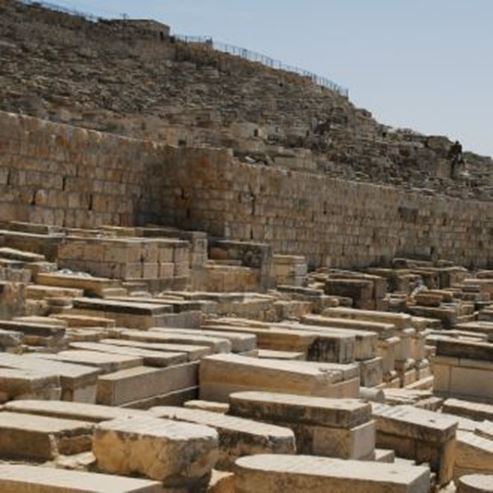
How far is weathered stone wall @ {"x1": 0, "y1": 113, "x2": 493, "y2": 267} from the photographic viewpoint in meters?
12.7

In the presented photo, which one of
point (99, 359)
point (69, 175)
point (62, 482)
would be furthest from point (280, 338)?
point (62, 482)

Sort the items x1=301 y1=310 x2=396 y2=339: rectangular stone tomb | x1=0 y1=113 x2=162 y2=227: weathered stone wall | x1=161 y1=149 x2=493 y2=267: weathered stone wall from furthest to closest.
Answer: x1=161 y1=149 x2=493 y2=267: weathered stone wall < x1=0 y1=113 x2=162 y2=227: weathered stone wall < x1=301 y1=310 x2=396 y2=339: rectangular stone tomb

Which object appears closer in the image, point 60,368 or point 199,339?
point 60,368

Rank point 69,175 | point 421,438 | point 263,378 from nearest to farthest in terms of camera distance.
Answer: point 421,438 < point 263,378 < point 69,175

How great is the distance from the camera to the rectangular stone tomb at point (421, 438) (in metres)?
6.70

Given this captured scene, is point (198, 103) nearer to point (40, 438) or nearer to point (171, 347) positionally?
point (171, 347)

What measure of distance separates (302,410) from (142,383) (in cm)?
117

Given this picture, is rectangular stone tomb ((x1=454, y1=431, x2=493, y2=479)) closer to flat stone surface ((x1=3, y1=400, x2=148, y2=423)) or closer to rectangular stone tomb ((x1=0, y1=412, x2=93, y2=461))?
flat stone surface ((x1=3, y1=400, x2=148, y2=423))

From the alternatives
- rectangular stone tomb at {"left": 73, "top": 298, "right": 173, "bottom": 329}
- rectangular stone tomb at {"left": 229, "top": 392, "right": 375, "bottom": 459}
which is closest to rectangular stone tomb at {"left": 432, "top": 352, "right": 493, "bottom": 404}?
rectangular stone tomb at {"left": 73, "top": 298, "right": 173, "bottom": 329}

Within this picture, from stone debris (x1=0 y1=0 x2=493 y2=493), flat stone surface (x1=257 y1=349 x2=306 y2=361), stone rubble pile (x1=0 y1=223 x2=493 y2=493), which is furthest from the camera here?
flat stone surface (x1=257 y1=349 x2=306 y2=361)

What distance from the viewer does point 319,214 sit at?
65.2 ft

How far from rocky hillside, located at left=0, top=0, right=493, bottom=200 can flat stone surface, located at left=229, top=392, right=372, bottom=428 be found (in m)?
17.2

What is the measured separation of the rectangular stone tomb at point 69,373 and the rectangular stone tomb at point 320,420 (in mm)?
833

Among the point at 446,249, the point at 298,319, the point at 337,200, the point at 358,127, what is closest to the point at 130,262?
the point at 298,319
